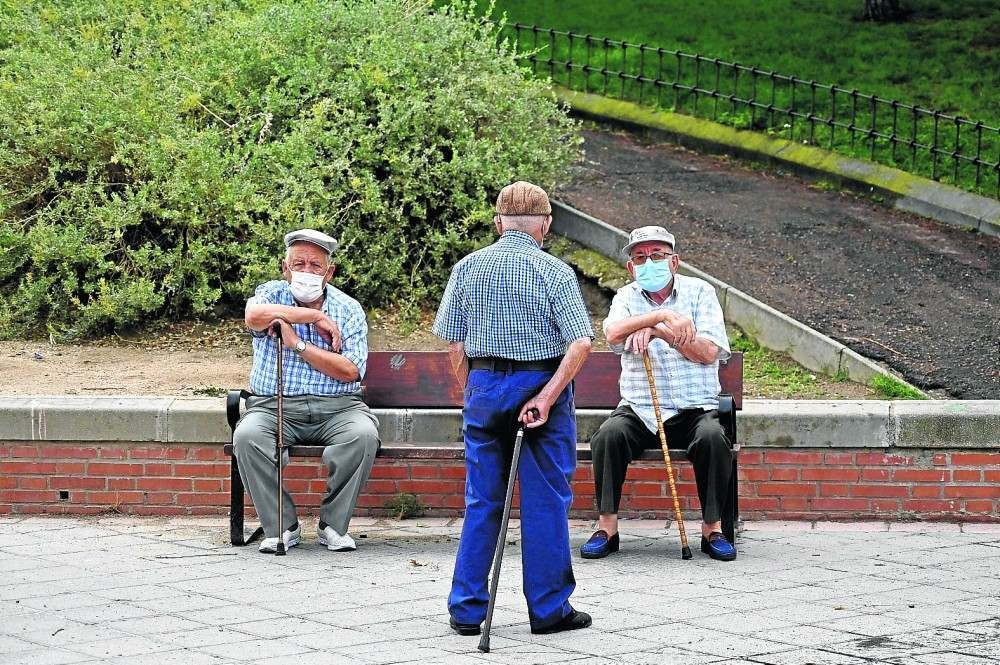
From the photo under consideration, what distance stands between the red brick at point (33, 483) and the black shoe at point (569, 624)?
3.01 m

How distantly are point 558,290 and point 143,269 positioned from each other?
4.72 m

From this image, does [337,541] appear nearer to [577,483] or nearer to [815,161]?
[577,483]

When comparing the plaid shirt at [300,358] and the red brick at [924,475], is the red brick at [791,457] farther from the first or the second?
the plaid shirt at [300,358]

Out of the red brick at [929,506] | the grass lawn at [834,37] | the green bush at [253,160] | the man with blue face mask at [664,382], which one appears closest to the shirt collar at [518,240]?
the man with blue face mask at [664,382]

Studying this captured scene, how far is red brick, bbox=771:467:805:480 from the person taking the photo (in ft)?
23.4

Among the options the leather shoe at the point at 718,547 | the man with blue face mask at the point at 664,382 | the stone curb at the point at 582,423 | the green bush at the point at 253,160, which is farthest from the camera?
the green bush at the point at 253,160

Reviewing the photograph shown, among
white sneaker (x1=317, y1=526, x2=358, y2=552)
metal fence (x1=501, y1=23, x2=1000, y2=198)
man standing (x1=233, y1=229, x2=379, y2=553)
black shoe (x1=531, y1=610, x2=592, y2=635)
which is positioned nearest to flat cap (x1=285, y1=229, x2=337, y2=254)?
man standing (x1=233, y1=229, x2=379, y2=553)

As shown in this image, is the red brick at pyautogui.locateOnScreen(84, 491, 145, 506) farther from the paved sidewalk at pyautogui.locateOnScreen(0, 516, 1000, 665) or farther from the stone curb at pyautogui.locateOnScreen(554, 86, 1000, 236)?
the stone curb at pyautogui.locateOnScreen(554, 86, 1000, 236)

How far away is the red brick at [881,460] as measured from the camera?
278 inches

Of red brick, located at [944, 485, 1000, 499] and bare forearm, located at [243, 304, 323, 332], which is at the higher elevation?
bare forearm, located at [243, 304, 323, 332]

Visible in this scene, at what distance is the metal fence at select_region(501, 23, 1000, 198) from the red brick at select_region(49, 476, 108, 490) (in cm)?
589

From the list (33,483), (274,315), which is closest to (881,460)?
(274,315)

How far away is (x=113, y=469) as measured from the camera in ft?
23.9

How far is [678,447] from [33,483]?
3.16 metres
